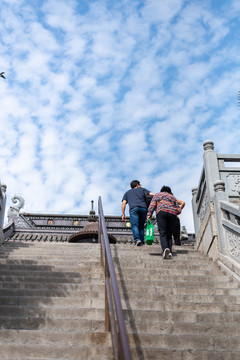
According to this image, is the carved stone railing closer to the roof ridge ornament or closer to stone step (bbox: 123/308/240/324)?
stone step (bbox: 123/308/240/324)

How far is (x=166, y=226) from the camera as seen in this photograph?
326 inches

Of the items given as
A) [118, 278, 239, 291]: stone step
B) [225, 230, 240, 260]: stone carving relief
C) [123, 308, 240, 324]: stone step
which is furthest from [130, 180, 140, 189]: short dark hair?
[123, 308, 240, 324]: stone step

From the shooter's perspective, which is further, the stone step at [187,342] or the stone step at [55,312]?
the stone step at [55,312]

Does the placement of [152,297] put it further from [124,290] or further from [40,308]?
[40,308]

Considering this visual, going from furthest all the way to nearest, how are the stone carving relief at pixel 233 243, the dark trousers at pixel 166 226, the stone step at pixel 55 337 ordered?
1. the dark trousers at pixel 166 226
2. the stone carving relief at pixel 233 243
3. the stone step at pixel 55 337

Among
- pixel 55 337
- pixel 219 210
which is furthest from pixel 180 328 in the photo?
pixel 219 210

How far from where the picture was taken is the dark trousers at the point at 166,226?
8.09 metres

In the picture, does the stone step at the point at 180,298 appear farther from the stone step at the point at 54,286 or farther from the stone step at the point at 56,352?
the stone step at the point at 56,352

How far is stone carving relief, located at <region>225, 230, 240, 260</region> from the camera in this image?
7452 millimetres

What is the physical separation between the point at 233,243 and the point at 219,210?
971mm

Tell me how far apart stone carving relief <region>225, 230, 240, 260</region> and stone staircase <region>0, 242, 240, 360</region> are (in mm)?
434

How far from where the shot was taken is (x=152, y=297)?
6043 mm

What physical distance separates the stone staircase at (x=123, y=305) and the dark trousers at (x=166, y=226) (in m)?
0.32

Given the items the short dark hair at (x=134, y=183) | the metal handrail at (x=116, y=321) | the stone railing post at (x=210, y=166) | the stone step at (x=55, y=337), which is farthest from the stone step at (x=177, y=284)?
the short dark hair at (x=134, y=183)
